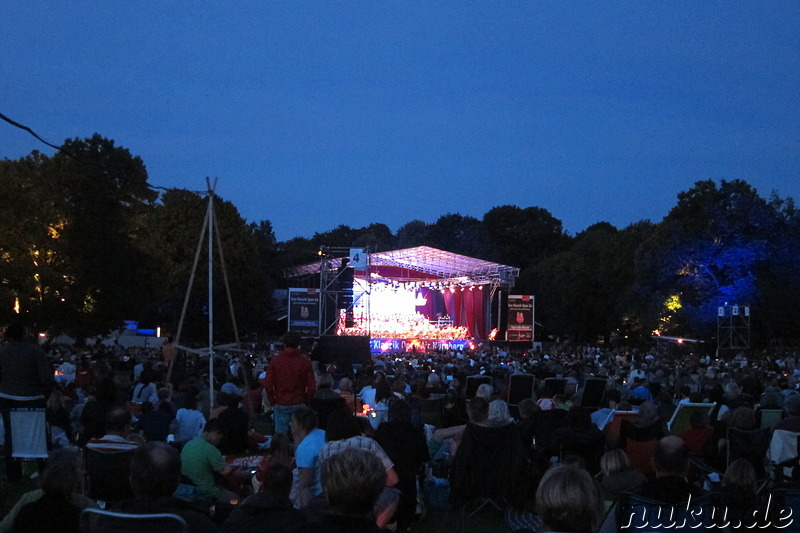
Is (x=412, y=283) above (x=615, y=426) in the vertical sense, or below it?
above

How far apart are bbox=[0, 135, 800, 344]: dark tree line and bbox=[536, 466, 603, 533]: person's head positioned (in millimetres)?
11119

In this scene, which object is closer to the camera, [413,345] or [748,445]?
[748,445]

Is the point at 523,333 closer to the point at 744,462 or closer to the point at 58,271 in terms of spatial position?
the point at 58,271

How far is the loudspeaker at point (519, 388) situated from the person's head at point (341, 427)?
24.7 ft

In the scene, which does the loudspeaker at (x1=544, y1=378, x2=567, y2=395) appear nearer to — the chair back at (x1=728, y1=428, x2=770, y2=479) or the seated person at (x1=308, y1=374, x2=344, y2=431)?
the seated person at (x1=308, y1=374, x2=344, y2=431)

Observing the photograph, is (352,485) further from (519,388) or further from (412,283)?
(412,283)

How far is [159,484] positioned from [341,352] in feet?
59.1

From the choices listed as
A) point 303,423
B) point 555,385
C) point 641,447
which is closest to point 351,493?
point 303,423

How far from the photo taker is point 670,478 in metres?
4.39

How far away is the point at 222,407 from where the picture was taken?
912 cm

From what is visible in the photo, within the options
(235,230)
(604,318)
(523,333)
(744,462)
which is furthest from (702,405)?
(604,318)

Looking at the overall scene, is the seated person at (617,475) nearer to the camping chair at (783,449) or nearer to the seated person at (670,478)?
the seated person at (670,478)

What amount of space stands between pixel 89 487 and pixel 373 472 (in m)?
3.23

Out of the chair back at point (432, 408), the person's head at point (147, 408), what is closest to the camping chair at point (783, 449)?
the person's head at point (147, 408)
